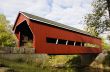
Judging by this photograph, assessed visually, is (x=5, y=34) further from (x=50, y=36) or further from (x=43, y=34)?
(x=43, y=34)

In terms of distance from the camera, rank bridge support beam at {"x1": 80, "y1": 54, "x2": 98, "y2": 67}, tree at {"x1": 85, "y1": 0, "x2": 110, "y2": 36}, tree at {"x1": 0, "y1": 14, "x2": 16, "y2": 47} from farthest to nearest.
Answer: tree at {"x1": 0, "y1": 14, "x2": 16, "y2": 47}
bridge support beam at {"x1": 80, "y1": 54, "x2": 98, "y2": 67}
tree at {"x1": 85, "y1": 0, "x2": 110, "y2": 36}

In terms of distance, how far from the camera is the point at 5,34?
146ft

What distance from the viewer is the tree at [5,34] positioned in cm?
4330

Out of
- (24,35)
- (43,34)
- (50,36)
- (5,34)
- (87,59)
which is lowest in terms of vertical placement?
(87,59)

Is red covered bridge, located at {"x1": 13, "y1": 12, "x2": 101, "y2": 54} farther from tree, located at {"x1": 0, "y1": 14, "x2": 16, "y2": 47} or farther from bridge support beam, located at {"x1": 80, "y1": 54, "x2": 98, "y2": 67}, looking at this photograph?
tree, located at {"x1": 0, "y1": 14, "x2": 16, "y2": 47}

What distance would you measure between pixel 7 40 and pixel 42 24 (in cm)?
2490

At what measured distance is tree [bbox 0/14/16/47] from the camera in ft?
142

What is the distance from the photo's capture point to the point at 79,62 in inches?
1668

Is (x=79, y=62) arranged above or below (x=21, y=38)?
below

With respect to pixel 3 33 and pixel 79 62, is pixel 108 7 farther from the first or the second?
pixel 3 33

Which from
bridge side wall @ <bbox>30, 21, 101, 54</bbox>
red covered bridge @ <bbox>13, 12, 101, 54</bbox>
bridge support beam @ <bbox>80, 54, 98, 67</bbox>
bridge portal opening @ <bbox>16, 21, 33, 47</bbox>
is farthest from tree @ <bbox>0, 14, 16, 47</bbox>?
bridge side wall @ <bbox>30, 21, 101, 54</bbox>

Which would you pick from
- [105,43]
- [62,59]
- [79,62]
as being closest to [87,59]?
[79,62]

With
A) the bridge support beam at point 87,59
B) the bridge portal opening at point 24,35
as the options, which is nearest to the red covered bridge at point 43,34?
the bridge portal opening at point 24,35

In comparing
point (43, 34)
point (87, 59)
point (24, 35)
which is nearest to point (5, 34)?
point (87, 59)
